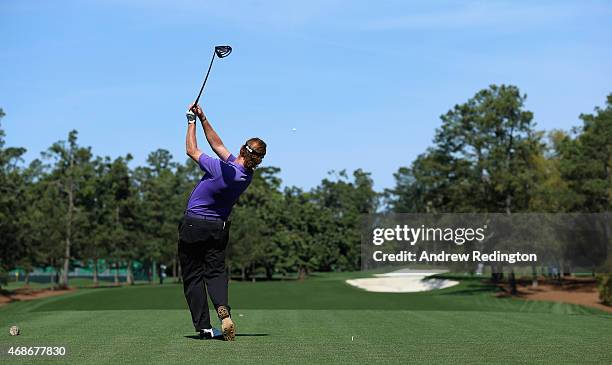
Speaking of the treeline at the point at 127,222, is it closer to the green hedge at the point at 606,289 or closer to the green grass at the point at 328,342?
the green hedge at the point at 606,289

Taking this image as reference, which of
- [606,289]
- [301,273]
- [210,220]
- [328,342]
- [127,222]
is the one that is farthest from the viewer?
[301,273]

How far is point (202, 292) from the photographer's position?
9578mm

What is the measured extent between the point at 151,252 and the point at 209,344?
7498 centimetres

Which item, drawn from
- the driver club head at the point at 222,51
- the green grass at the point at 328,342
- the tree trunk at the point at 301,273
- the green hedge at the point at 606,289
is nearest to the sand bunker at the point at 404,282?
the green hedge at the point at 606,289

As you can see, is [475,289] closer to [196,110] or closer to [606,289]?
[606,289]

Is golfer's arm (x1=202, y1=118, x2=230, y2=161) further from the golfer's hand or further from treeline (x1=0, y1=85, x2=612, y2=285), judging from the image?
treeline (x1=0, y1=85, x2=612, y2=285)

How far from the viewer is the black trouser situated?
366 inches

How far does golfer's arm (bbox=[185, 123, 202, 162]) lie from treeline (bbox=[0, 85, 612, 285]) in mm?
40682

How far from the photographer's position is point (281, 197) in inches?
4363

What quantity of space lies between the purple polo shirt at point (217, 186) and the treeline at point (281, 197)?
4071 centimetres

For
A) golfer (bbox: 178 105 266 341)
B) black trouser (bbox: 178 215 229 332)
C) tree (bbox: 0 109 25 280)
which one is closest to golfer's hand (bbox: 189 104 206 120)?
golfer (bbox: 178 105 266 341)

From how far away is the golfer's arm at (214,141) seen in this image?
943cm

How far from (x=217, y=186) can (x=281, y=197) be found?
101647mm

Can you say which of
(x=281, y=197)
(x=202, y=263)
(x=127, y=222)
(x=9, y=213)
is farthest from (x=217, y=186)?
(x=281, y=197)
